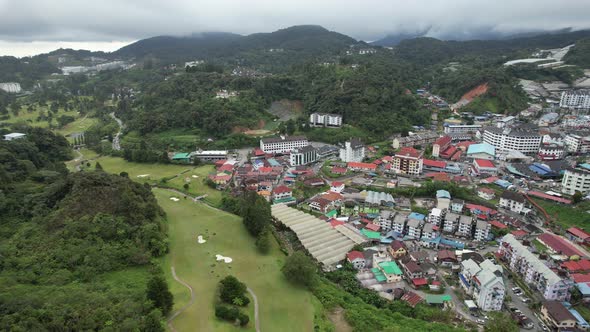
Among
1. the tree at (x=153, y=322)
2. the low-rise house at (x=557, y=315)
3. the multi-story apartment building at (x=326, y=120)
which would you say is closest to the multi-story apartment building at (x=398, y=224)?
the low-rise house at (x=557, y=315)

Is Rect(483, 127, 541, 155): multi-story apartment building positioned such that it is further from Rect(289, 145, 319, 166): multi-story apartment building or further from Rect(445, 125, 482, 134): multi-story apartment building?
Rect(289, 145, 319, 166): multi-story apartment building

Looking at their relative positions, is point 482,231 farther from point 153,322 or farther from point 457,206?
point 153,322

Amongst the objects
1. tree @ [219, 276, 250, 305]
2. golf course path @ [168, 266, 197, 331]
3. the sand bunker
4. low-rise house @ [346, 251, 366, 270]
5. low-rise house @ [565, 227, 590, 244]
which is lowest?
low-rise house @ [346, 251, 366, 270]

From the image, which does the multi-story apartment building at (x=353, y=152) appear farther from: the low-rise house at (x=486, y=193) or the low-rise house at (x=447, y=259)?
the low-rise house at (x=447, y=259)

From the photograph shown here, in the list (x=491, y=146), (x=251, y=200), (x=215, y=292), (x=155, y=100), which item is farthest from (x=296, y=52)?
(x=215, y=292)

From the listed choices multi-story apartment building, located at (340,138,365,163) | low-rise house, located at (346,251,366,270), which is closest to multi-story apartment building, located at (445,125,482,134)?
multi-story apartment building, located at (340,138,365,163)
